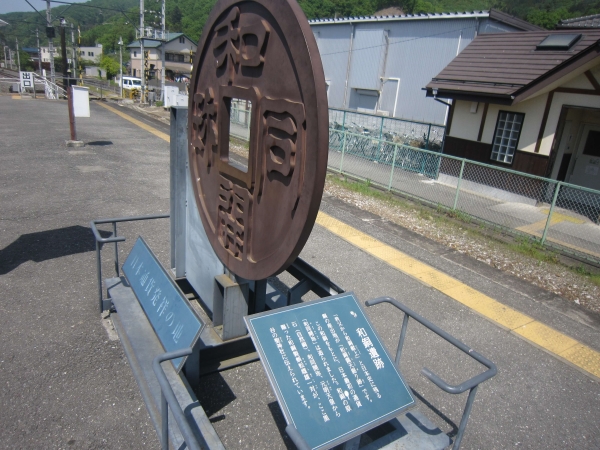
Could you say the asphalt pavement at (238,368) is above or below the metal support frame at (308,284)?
below

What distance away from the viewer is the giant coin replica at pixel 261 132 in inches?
91.5

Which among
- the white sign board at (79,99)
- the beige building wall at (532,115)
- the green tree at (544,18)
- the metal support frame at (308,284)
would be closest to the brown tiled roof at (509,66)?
the beige building wall at (532,115)

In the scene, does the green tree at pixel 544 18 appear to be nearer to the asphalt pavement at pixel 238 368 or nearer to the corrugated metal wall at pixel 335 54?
the corrugated metal wall at pixel 335 54

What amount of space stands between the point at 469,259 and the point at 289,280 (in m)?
3.38

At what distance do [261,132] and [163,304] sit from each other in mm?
1588

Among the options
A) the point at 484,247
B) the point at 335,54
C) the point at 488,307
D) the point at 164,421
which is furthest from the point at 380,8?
the point at 164,421

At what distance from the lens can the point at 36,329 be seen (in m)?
4.37

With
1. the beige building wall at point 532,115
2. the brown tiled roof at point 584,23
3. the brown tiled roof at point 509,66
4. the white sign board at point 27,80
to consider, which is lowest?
the white sign board at point 27,80

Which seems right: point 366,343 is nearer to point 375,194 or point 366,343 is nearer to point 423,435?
point 423,435

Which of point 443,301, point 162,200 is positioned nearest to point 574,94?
point 443,301

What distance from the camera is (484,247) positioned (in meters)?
8.12

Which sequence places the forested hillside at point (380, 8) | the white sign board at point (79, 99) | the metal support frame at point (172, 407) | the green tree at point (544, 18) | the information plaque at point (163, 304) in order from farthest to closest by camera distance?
the forested hillside at point (380, 8), the green tree at point (544, 18), the white sign board at point (79, 99), the information plaque at point (163, 304), the metal support frame at point (172, 407)

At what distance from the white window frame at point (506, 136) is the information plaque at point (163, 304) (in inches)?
445

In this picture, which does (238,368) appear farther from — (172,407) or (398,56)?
→ (398,56)
